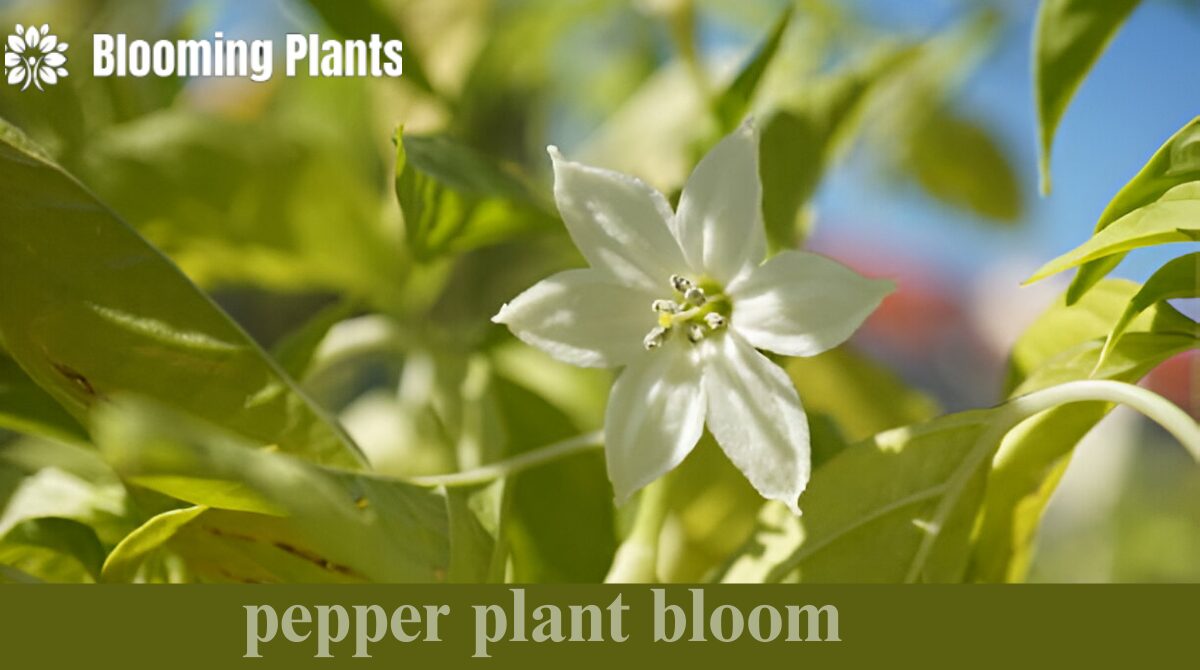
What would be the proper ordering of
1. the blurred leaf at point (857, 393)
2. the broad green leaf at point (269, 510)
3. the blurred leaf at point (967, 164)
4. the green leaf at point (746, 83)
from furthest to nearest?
the blurred leaf at point (967, 164) → the blurred leaf at point (857, 393) → the green leaf at point (746, 83) → the broad green leaf at point (269, 510)

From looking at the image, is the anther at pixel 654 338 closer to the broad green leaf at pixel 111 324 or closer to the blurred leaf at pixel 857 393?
the broad green leaf at pixel 111 324

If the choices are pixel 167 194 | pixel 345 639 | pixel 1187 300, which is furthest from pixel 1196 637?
pixel 167 194

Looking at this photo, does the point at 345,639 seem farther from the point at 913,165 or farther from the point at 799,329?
the point at 913,165

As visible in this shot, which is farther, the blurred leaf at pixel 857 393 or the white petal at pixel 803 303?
the blurred leaf at pixel 857 393

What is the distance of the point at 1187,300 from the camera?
23cm

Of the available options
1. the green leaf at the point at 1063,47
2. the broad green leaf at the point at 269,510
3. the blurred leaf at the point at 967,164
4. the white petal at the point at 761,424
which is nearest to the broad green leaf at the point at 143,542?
the broad green leaf at the point at 269,510

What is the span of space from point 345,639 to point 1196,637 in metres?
0.17

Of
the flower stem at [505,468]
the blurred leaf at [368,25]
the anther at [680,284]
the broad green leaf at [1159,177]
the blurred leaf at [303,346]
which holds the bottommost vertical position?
the flower stem at [505,468]

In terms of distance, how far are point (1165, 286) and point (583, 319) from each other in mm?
114

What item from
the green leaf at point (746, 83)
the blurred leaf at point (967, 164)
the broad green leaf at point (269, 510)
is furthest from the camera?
the blurred leaf at point (967, 164)

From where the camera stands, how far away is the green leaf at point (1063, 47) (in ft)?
0.87

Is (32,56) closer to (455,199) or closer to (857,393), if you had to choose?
(455,199)

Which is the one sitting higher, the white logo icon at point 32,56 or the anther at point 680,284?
the white logo icon at point 32,56

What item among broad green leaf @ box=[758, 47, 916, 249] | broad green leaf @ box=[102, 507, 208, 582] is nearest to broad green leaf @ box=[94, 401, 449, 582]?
broad green leaf @ box=[102, 507, 208, 582]
